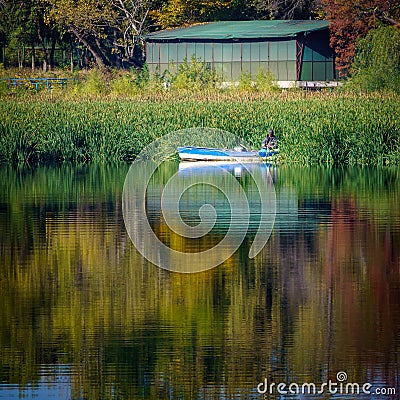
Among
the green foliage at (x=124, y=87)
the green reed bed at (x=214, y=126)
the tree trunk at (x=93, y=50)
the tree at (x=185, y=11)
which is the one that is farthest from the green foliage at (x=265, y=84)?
the tree trunk at (x=93, y=50)

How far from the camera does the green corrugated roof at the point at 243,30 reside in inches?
2003

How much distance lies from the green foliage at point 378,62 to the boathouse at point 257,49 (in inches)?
191

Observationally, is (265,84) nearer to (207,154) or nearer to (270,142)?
(207,154)

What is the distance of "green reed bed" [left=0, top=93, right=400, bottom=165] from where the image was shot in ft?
102

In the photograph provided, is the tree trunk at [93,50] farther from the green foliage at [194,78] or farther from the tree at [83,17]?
the green foliage at [194,78]

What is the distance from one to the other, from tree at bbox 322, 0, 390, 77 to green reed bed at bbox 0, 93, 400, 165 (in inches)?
552

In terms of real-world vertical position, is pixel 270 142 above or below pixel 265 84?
below

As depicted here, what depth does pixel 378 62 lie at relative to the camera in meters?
43.1

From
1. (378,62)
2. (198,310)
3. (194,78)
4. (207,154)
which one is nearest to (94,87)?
(194,78)

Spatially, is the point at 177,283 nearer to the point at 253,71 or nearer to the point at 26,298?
the point at 26,298

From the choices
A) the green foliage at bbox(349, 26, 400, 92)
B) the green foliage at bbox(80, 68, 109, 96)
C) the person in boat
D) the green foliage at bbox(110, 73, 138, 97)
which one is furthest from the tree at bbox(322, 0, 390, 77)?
the person in boat

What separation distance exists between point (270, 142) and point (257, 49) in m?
22.4

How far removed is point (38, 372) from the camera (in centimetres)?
939

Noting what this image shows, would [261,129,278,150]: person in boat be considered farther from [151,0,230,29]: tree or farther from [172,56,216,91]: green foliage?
[151,0,230,29]: tree
